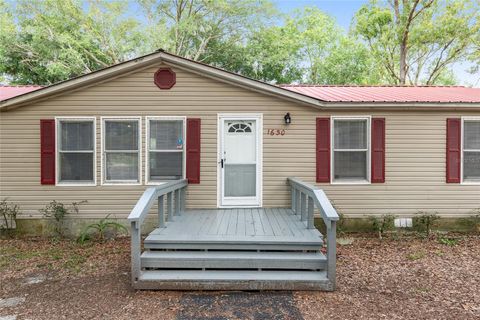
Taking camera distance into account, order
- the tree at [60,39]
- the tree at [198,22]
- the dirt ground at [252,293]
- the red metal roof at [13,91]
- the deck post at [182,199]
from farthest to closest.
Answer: the tree at [198,22]
the tree at [60,39]
the red metal roof at [13,91]
the deck post at [182,199]
the dirt ground at [252,293]

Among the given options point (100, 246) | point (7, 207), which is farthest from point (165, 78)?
point (7, 207)

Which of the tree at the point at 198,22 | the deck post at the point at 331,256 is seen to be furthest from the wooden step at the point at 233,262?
the tree at the point at 198,22

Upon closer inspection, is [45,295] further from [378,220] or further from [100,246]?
[378,220]

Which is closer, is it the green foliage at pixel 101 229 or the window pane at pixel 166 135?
the green foliage at pixel 101 229

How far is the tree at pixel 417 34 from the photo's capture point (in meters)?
18.6

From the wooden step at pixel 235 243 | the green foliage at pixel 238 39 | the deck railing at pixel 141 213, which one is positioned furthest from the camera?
the green foliage at pixel 238 39

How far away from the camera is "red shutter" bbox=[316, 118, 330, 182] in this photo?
684 cm

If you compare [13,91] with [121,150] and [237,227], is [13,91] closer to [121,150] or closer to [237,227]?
[121,150]

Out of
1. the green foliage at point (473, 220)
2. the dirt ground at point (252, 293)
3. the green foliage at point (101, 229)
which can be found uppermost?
the green foliage at point (473, 220)

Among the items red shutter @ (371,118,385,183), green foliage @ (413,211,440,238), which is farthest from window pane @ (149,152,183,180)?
green foliage @ (413,211,440,238)

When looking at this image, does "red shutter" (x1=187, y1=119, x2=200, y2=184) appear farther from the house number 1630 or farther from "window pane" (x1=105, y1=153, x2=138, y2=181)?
the house number 1630

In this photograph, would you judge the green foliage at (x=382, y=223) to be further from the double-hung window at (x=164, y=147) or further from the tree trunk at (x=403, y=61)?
the tree trunk at (x=403, y=61)

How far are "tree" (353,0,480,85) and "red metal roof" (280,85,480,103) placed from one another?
12.3 meters

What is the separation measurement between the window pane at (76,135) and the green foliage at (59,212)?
1162mm
